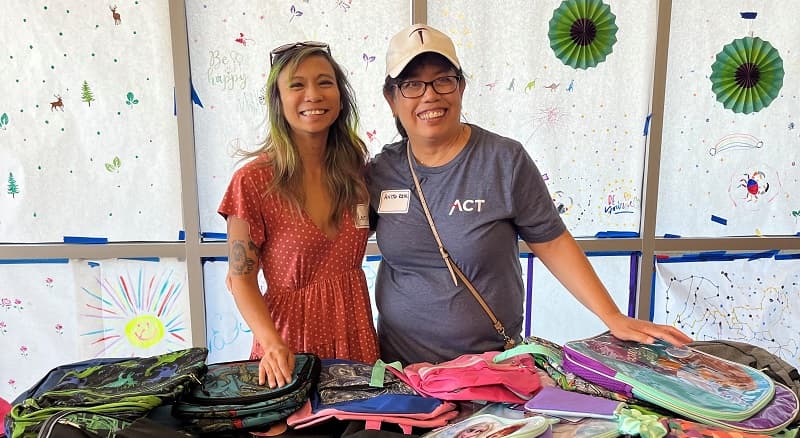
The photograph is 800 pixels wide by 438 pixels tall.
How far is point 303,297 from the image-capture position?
4.50 ft

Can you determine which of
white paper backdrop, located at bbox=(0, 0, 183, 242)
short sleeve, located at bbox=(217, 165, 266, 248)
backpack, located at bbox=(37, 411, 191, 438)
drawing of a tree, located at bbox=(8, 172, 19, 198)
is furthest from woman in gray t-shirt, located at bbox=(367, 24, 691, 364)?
drawing of a tree, located at bbox=(8, 172, 19, 198)

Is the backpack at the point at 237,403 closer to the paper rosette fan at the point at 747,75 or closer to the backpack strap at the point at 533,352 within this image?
the backpack strap at the point at 533,352

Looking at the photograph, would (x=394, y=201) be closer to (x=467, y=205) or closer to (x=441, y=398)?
(x=467, y=205)

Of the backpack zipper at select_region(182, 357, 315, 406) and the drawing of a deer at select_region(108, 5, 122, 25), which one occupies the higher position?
the drawing of a deer at select_region(108, 5, 122, 25)

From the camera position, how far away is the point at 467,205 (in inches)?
51.4

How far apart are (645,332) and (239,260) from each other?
3.36ft

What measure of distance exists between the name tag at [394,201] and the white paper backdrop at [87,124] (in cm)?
144

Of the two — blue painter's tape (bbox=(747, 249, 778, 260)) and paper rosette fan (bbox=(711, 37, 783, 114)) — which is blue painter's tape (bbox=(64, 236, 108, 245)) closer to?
paper rosette fan (bbox=(711, 37, 783, 114))

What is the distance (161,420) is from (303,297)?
528 mm

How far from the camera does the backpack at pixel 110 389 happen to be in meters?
0.82

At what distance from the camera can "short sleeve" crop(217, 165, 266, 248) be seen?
50.9 inches

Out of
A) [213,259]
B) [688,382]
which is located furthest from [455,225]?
[213,259]

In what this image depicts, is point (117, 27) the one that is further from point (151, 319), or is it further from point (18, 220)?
point (151, 319)

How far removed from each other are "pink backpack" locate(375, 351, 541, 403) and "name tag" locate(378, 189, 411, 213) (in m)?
0.49
